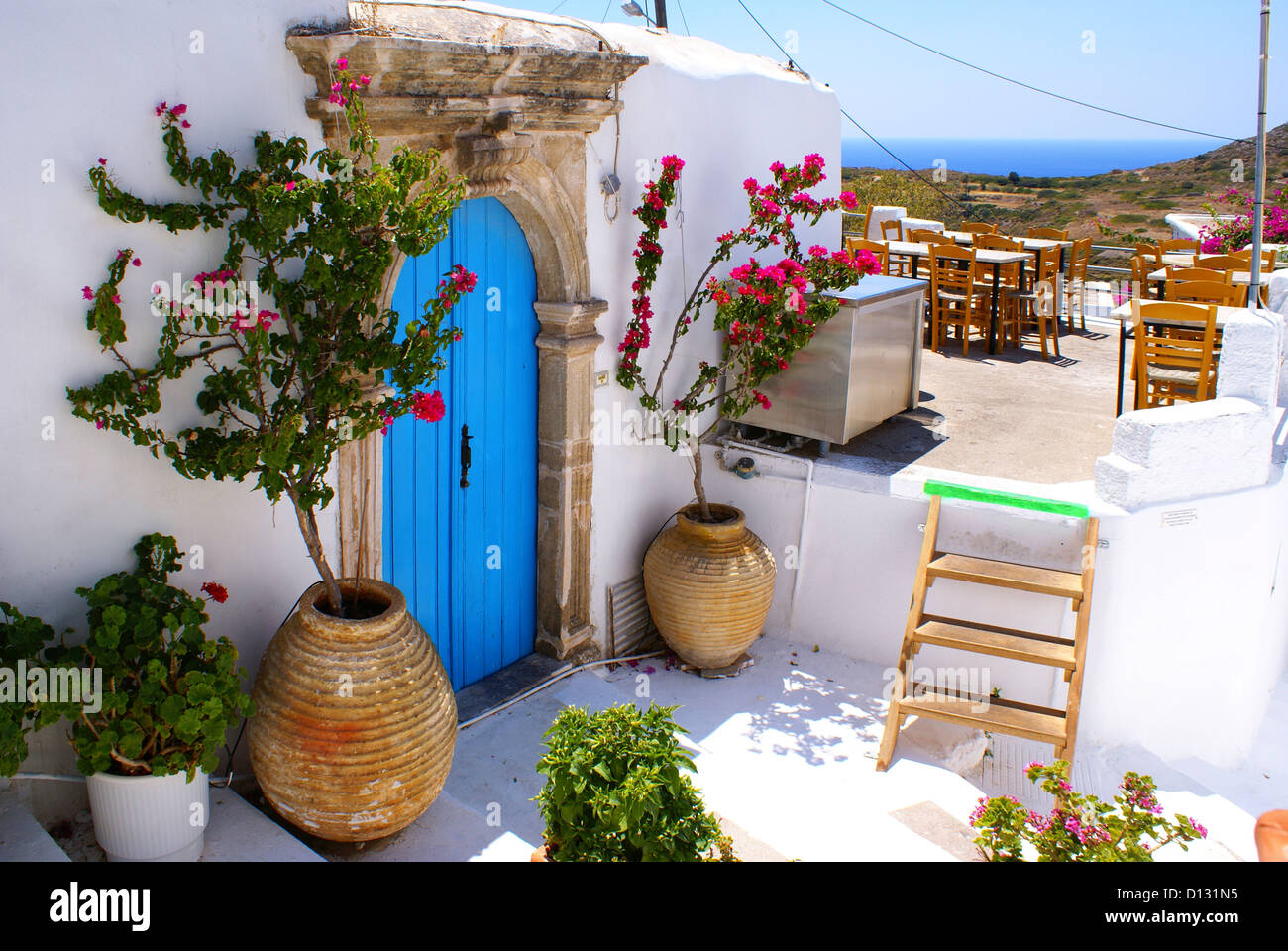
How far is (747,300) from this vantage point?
19.1ft

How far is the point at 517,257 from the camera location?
5203 millimetres

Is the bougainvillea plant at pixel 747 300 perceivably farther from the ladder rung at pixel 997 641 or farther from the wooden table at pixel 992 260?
the wooden table at pixel 992 260

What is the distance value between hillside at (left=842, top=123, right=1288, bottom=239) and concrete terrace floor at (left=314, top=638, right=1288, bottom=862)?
1306cm

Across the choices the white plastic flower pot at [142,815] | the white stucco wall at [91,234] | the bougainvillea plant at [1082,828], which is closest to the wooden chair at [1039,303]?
the bougainvillea plant at [1082,828]

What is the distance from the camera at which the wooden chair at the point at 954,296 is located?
929 centimetres

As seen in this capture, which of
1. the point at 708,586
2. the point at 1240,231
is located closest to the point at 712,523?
the point at 708,586

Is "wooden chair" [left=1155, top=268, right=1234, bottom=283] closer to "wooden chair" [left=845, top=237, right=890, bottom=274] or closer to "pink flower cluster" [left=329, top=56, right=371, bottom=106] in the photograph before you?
"wooden chair" [left=845, top=237, right=890, bottom=274]

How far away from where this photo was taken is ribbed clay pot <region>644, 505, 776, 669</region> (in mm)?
5871

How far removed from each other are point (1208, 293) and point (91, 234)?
718 cm

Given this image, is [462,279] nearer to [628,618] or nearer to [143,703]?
[143,703]

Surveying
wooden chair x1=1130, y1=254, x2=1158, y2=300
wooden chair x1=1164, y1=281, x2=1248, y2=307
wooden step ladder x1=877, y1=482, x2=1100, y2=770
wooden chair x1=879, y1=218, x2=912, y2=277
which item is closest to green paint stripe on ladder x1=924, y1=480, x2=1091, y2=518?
wooden step ladder x1=877, y1=482, x2=1100, y2=770

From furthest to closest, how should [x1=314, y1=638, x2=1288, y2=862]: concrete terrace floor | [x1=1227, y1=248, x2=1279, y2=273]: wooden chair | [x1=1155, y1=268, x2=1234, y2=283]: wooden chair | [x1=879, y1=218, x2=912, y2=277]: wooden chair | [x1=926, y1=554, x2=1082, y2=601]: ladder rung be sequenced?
[x1=879, y1=218, x2=912, y2=277]: wooden chair → [x1=1227, y1=248, x2=1279, y2=273]: wooden chair → [x1=1155, y1=268, x2=1234, y2=283]: wooden chair → [x1=926, y1=554, x2=1082, y2=601]: ladder rung → [x1=314, y1=638, x2=1288, y2=862]: concrete terrace floor
